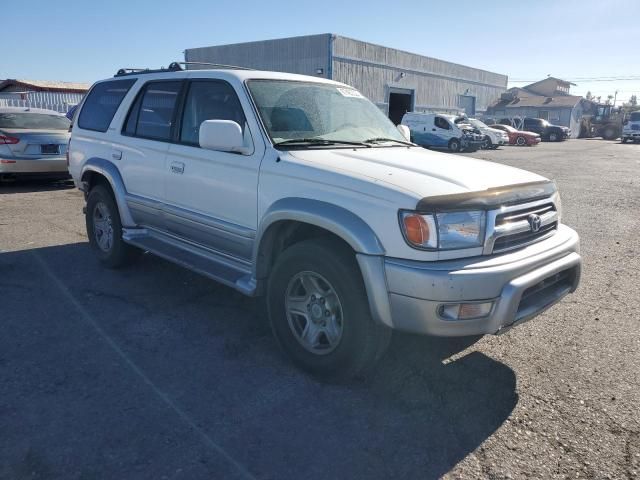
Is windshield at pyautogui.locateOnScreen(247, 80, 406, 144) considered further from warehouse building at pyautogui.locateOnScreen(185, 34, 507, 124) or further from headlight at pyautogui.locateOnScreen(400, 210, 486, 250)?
warehouse building at pyautogui.locateOnScreen(185, 34, 507, 124)

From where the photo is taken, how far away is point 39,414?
294 cm

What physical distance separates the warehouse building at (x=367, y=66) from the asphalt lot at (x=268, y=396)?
2529 centimetres

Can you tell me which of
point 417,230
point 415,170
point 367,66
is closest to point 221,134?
point 415,170

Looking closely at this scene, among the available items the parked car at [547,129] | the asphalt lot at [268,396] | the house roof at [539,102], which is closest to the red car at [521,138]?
the parked car at [547,129]

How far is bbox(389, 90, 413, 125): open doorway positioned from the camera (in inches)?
1428

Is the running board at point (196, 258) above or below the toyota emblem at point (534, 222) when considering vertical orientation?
below

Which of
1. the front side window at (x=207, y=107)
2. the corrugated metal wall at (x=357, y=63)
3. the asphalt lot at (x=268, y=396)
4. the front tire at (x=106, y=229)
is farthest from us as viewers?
the corrugated metal wall at (x=357, y=63)

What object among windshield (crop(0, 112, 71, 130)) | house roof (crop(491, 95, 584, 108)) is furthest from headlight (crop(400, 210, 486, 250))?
house roof (crop(491, 95, 584, 108))

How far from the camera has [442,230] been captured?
9.39ft

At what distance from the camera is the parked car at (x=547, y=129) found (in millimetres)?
38906

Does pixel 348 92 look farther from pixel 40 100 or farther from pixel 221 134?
pixel 40 100

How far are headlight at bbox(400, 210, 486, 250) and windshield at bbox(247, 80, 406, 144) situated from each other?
1.33 metres

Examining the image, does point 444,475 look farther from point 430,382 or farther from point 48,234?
point 48,234

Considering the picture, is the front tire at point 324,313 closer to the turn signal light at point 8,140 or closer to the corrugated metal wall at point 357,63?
the turn signal light at point 8,140
